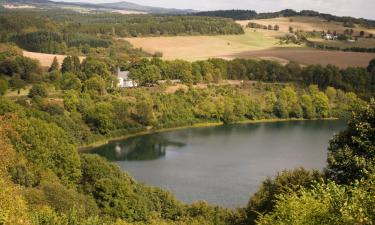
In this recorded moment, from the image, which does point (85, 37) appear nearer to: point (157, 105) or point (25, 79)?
point (25, 79)

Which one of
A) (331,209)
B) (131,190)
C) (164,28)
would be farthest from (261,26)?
(331,209)

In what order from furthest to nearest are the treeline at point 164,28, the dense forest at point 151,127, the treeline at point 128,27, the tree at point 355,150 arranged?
the treeline at point 164,28, the treeline at point 128,27, the tree at point 355,150, the dense forest at point 151,127

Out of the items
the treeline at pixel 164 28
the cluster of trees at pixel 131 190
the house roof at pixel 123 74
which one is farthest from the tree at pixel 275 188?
the treeline at pixel 164 28

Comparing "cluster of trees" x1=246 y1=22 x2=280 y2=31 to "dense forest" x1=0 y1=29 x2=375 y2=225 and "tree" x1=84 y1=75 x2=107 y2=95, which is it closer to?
"dense forest" x1=0 y1=29 x2=375 y2=225

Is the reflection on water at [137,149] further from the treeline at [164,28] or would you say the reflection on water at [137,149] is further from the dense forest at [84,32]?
the treeline at [164,28]

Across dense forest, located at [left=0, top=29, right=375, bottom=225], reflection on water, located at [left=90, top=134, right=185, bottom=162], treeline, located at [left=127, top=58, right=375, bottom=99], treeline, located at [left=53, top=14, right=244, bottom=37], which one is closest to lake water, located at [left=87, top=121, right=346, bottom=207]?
reflection on water, located at [left=90, top=134, right=185, bottom=162]

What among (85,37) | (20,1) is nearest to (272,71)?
(85,37)

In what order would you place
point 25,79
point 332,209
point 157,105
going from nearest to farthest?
point 332,209 → point 157,105 → point 25,79
